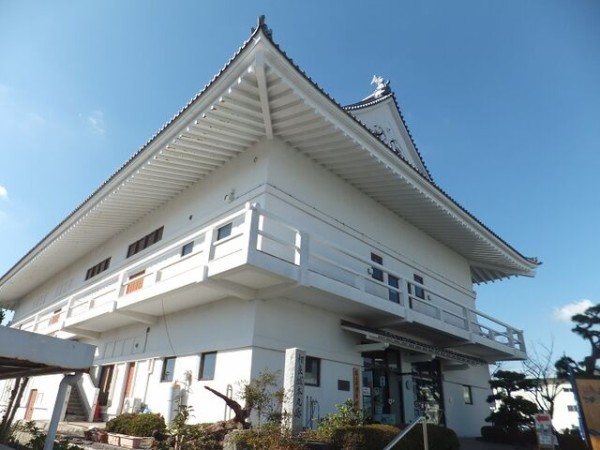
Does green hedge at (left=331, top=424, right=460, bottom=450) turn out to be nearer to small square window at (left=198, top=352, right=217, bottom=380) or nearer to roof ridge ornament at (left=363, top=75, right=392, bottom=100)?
small square window at (left=198, top=352, right=217, bottom=380)

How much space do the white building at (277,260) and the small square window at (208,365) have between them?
0.05 meters

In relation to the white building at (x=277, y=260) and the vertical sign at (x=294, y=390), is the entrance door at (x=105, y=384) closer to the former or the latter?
the white building at (x=277, y=260)

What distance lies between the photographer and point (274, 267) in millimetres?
8734

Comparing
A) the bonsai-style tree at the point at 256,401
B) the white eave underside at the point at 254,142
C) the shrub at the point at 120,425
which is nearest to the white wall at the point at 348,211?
the white eave underside at the point at 254,142

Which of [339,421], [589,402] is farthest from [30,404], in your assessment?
[589,402]

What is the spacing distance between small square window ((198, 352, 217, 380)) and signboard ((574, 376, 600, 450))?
7542 millimetres

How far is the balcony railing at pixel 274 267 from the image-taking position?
29.4ft

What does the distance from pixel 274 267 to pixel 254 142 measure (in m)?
4.61

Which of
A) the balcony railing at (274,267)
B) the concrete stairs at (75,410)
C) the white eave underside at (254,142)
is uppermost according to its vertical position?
the white eave underside at (254,142)

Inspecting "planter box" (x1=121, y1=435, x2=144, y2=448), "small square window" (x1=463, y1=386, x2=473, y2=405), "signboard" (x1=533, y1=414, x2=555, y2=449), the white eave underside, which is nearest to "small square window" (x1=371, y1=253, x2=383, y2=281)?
the white eave underside

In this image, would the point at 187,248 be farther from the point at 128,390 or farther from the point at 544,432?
the point at 544,432

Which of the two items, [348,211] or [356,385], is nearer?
[356,385]

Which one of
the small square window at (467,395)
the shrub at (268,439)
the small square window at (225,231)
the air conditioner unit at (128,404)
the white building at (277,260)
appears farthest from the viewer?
the small square window at (467,395)

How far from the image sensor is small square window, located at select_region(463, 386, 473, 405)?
52.4 ft
